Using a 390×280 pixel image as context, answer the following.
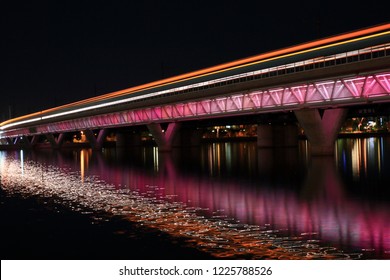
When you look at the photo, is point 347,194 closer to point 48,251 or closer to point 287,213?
point 287,213

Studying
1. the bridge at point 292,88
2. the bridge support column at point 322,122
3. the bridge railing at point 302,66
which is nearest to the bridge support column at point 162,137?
the bridge at point 292,88

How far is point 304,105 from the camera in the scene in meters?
42.2

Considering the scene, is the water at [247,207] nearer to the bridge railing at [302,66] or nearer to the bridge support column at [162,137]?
the bridge railing at [302,66]

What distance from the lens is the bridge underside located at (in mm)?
36875

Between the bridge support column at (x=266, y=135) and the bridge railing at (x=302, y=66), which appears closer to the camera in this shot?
the bridge railing at (x=302, y=66)

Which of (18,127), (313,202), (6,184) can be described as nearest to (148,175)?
(6,184)

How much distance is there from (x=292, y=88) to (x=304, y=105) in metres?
1.70

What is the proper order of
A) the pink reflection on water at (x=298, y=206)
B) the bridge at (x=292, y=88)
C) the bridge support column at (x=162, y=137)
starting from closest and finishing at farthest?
the pink reflection on water at (x=298, y=206) < the bridge at (x=292, y=88) < the bridge support column at (x=162, y=137)

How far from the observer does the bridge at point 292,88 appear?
119 ft

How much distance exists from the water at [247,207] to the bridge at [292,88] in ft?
19.7

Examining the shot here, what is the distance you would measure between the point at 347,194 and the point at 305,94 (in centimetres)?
2076

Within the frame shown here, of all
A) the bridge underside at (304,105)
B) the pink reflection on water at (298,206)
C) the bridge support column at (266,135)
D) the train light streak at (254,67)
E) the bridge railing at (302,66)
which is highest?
the train light streak at (254,67)

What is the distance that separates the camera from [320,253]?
1232 centimetres

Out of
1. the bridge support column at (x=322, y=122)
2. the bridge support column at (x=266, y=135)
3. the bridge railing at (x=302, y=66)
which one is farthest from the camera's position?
the bridge support column at (x=266, y=135)
